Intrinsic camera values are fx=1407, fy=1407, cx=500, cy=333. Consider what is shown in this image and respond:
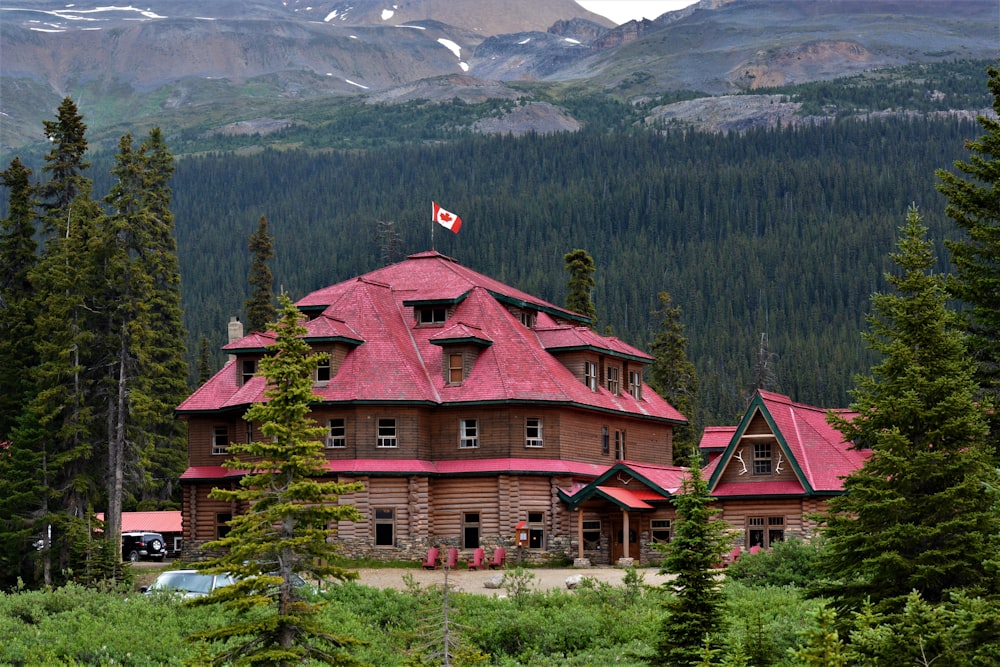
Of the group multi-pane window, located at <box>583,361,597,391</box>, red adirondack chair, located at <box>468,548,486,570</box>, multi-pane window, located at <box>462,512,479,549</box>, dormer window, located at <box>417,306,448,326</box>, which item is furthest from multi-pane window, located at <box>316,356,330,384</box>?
multi-pane window, located at <box>583,361,597,391</box>

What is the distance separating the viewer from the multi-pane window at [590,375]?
6881 centimetres

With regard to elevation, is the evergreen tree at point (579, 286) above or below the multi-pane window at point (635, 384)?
above

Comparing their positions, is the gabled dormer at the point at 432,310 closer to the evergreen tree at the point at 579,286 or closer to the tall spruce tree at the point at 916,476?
the evergreen tree at the point at 579,286

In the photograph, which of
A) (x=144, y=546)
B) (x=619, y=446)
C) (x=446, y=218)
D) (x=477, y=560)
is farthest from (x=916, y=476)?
(x=144, y=546)

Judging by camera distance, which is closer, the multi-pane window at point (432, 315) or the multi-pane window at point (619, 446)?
the multi-pane window at point (432, 315)

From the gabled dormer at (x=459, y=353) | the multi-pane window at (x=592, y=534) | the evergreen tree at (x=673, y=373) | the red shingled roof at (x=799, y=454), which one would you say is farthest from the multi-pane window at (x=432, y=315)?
the evergreen tree at (x=673, y=373)

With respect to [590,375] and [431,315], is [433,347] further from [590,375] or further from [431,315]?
[590,375]

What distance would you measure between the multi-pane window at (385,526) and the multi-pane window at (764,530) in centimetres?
1559

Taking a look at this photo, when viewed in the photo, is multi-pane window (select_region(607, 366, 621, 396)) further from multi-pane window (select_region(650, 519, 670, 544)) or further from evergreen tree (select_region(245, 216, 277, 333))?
evergreen tree (select_region(245, 216, 277, 333))

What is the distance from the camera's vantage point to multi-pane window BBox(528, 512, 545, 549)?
62906 millimetres

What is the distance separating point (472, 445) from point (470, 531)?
12.9 ft

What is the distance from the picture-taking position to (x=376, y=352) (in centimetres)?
6488

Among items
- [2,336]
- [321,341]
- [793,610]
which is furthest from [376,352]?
[793,610]

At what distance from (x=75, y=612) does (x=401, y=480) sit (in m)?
25.7
